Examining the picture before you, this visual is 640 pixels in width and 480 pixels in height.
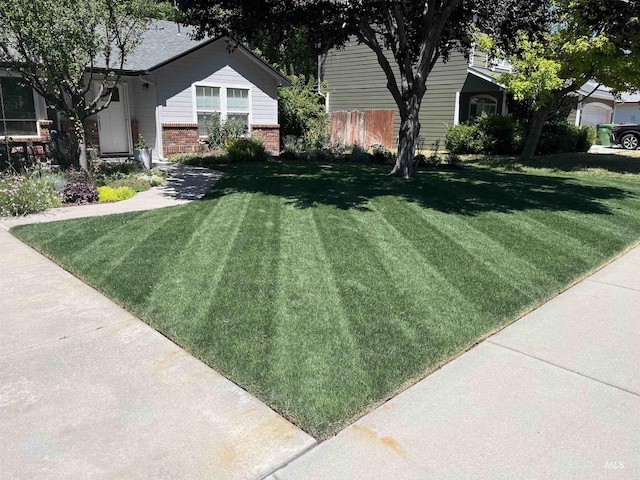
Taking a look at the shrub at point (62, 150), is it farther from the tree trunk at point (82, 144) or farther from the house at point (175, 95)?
the house at point (175, 95)

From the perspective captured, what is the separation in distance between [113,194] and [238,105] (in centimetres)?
971

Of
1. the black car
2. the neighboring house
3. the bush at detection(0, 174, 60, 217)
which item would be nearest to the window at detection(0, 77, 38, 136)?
the bush at detection(0, 174, 60, 217)

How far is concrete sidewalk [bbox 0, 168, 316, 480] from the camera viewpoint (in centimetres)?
254

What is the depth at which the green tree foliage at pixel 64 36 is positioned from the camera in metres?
8.84

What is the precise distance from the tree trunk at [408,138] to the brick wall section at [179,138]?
25.9ft

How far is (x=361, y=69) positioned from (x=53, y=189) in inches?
745

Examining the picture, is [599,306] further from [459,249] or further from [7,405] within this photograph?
[7,405]

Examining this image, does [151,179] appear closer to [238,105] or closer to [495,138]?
[238,105]

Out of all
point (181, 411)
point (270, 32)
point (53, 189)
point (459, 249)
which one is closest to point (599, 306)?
point (459, 249)

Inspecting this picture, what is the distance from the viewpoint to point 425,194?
33.5 feet

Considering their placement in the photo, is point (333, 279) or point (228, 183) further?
point (228, 183)

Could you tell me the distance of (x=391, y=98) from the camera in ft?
78.2

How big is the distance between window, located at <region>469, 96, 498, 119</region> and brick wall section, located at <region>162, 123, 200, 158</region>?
12.6 metres

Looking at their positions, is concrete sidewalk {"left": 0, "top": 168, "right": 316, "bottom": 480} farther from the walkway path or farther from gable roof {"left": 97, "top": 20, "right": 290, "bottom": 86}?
gable roof {"left": 97, "top": 20, "right": 290, "bottom": 86}
